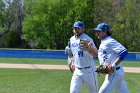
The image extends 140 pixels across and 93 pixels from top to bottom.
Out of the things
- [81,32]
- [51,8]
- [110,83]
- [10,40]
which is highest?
[81,32]

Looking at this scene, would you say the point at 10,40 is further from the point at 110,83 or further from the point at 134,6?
the point at 110,83

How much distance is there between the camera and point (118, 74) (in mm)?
7508

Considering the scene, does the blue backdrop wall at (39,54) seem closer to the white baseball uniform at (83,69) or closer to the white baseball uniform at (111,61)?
the white baseball uniform at (83,69)

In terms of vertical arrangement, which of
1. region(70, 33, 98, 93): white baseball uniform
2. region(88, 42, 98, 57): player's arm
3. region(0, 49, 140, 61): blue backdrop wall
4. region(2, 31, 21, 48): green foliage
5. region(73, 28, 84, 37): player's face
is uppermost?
region(73, 28, 84, 37): player's face

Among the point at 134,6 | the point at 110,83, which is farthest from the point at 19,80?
the point at 134,6

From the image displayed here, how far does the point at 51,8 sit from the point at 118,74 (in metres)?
45.0

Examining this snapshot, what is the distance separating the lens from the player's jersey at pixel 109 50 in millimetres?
7434

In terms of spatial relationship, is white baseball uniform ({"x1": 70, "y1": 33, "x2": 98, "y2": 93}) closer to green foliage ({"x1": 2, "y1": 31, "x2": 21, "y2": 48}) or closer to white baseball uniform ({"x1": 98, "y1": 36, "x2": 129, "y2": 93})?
white baseball uniform ({"x1": 98, "y1": 36, "x2": 129, "y2": 93})

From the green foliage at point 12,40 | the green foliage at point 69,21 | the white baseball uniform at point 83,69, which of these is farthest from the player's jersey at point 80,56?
the green foliage at point 12,40

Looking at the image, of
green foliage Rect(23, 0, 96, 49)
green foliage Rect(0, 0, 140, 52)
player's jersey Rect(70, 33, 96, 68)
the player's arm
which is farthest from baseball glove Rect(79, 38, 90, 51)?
green foliage Rect(23, 0, 96, 49)

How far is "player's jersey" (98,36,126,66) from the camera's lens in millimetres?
7434

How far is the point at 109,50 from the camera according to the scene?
24.6 ft

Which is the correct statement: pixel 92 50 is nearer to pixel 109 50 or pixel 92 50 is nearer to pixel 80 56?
pixel 80 56

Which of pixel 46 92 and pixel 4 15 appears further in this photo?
pixel 4 15
